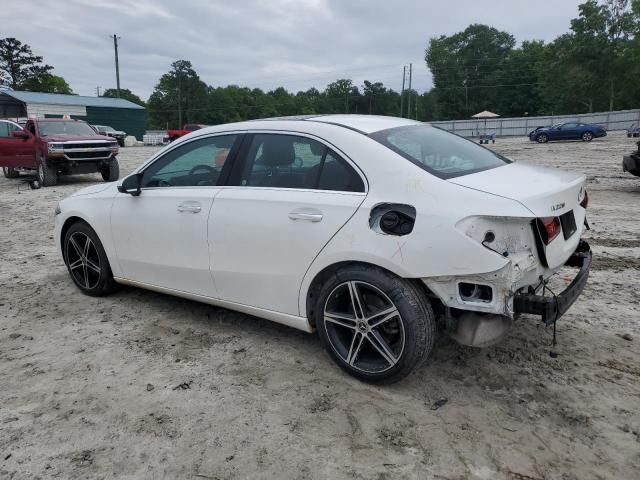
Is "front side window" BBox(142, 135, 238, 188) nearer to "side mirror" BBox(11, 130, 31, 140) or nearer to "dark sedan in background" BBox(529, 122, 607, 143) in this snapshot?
"side mirror" BBox(11, 130, 31, 140)

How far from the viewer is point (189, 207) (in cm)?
384

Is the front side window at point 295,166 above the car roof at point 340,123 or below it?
below

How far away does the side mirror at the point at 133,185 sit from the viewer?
4246mm

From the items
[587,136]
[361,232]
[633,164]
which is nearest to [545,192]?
[361,232]

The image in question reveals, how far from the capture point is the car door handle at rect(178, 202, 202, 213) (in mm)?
3789

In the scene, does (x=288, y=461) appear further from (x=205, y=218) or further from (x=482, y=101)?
(x=482, y=101)

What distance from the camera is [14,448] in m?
2.67

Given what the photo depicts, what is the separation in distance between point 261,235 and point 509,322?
1.63 m

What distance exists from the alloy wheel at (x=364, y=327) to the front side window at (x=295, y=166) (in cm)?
64

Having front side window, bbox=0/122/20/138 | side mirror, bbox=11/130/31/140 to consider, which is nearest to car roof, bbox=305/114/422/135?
side mirror, bbox=11/130/31/140

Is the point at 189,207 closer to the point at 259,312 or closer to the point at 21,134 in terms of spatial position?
the point at 259,312

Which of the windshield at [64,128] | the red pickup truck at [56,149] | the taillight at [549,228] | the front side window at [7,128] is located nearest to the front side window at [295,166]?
the taillight at [549,228]

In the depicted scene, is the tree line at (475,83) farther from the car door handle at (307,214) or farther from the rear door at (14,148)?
the car door handle at (307,214)

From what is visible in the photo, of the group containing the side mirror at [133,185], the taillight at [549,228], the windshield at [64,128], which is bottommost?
the taillight at [549,228]
